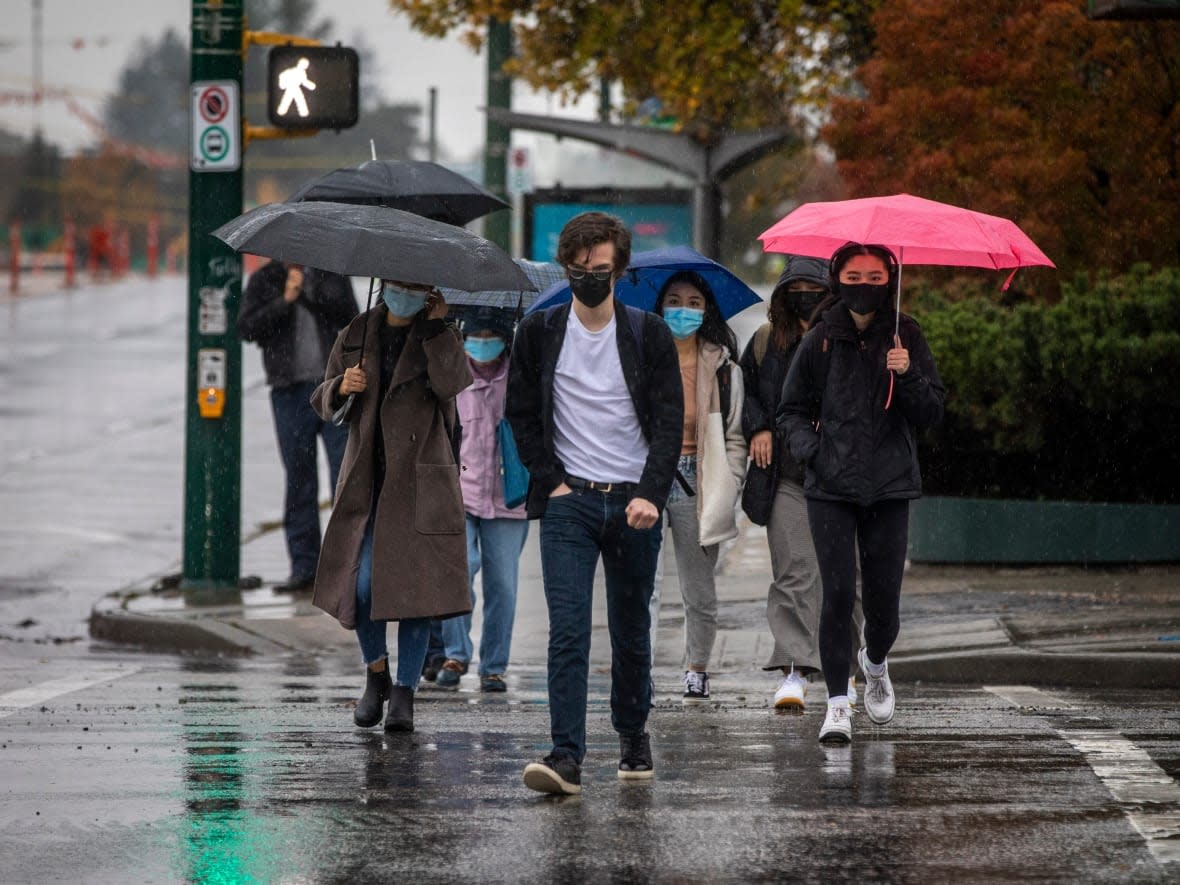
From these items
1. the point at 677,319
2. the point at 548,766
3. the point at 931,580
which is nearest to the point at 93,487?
the point at 931,580

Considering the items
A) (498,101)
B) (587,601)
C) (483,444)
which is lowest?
(587,601)

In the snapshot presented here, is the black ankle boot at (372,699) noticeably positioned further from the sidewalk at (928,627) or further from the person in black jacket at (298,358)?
the person in black jacket at (298,358)

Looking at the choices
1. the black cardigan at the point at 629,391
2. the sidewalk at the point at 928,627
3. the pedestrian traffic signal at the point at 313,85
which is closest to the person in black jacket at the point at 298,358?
the sidewalk at the point at 928,627

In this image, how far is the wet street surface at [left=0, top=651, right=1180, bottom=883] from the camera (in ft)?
18.3

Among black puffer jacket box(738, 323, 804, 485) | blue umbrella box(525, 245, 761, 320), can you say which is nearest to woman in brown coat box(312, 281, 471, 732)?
blue umbrella box(525, 245, 761, 320)

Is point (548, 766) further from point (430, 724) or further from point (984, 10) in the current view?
point (984, 10)

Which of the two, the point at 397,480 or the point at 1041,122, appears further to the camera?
the point at 1041,122

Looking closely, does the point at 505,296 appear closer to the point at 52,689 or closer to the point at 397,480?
the point at 397,480

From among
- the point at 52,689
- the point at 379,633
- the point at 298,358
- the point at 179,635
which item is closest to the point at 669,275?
the point at 379,633

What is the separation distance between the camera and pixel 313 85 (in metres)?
11.6

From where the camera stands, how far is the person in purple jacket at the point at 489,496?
9.04 metres

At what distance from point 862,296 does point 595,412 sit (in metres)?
1.32

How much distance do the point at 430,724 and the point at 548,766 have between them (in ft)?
5.29

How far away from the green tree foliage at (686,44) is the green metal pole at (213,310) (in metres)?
7.44
